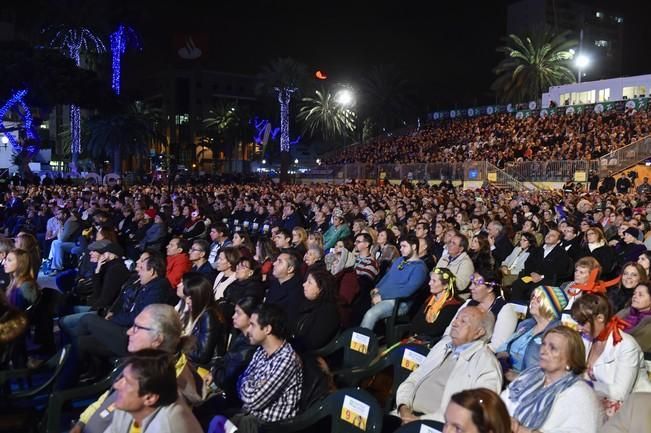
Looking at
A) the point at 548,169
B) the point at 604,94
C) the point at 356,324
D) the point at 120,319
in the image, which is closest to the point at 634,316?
the point at 356,324

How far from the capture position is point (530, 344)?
4.47 metres

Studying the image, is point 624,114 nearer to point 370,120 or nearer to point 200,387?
point 370,120

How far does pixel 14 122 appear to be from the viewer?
37406 millimetres

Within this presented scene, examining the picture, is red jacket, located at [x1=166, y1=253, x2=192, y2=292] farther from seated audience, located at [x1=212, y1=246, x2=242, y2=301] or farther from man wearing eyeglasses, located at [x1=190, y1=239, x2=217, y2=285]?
seated audience, located at [x1=212, y1=246, x2=242, y2=301]

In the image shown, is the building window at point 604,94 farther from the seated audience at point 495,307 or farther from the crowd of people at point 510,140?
the seated audience at point 495,307

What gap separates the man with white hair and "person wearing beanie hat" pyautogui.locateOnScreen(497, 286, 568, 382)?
2.24 ft

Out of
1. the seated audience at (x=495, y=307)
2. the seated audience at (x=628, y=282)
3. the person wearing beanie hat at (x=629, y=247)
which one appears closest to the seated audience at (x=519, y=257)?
the person wearing beanie hat at (x=629, y=247)

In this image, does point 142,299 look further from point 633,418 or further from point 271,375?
point 633,418

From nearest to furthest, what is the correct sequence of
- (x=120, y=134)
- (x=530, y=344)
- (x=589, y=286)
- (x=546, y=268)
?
(x=530, y=344), (x=589, y=286), (x=546, y=268), (x=120, y=134)

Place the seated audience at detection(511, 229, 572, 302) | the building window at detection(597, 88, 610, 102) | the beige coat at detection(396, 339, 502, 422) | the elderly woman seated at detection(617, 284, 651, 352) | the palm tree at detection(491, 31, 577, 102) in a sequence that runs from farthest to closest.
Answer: the palm tree at detection(491, 31, 577, 102) < the building window at detection(597, 88, 610, 102) < the seated audience at detection(511, 229, 572, 302) < the elderly woman seated at detection(617, 284, 651, 352) < the beige coat at detection(396, 339, 502, 422)

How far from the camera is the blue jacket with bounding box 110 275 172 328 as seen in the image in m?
5.83

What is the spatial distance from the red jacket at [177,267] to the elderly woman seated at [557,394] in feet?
15.9

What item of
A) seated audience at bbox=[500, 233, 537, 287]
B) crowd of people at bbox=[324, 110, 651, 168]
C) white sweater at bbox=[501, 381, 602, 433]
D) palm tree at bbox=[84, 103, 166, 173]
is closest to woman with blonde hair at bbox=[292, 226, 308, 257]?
seated audience at bbox=[500, 233, 537, 287]

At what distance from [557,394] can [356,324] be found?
374 centimetres
